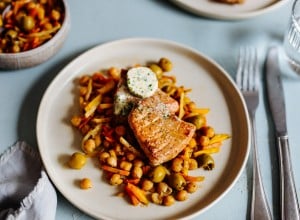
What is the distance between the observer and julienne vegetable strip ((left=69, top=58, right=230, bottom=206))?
1.30 m

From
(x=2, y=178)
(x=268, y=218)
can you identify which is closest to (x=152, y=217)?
(x=268, y=218)

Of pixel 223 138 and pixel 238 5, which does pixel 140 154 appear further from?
pixel 238 5

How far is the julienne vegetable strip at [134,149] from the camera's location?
130 cm

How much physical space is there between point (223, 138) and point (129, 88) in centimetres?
30

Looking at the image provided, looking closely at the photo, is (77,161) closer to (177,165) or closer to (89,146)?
(89,146)

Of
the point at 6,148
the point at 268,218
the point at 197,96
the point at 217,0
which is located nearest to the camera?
the point at 268,218

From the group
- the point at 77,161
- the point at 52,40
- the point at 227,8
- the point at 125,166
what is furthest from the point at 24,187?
the point at 227,8

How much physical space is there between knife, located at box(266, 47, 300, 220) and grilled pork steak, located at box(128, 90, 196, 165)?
27 cm

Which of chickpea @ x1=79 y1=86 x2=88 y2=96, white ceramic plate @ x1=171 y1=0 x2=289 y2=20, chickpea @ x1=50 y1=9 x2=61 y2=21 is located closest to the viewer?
chickpea @ x1=79 y1=86 x2=88 y2=96

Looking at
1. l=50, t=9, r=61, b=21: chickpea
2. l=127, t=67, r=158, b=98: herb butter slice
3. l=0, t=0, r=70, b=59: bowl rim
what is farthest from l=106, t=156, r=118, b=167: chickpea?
l=50, t=9, r=61, b=21: chickpea

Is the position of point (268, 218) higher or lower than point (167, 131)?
lower

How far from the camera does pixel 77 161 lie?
1.34m

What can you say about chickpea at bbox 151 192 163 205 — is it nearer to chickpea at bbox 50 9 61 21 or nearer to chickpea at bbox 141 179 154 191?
chickpea at bbox 141 179 154 191

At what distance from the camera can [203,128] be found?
1.42 metres
